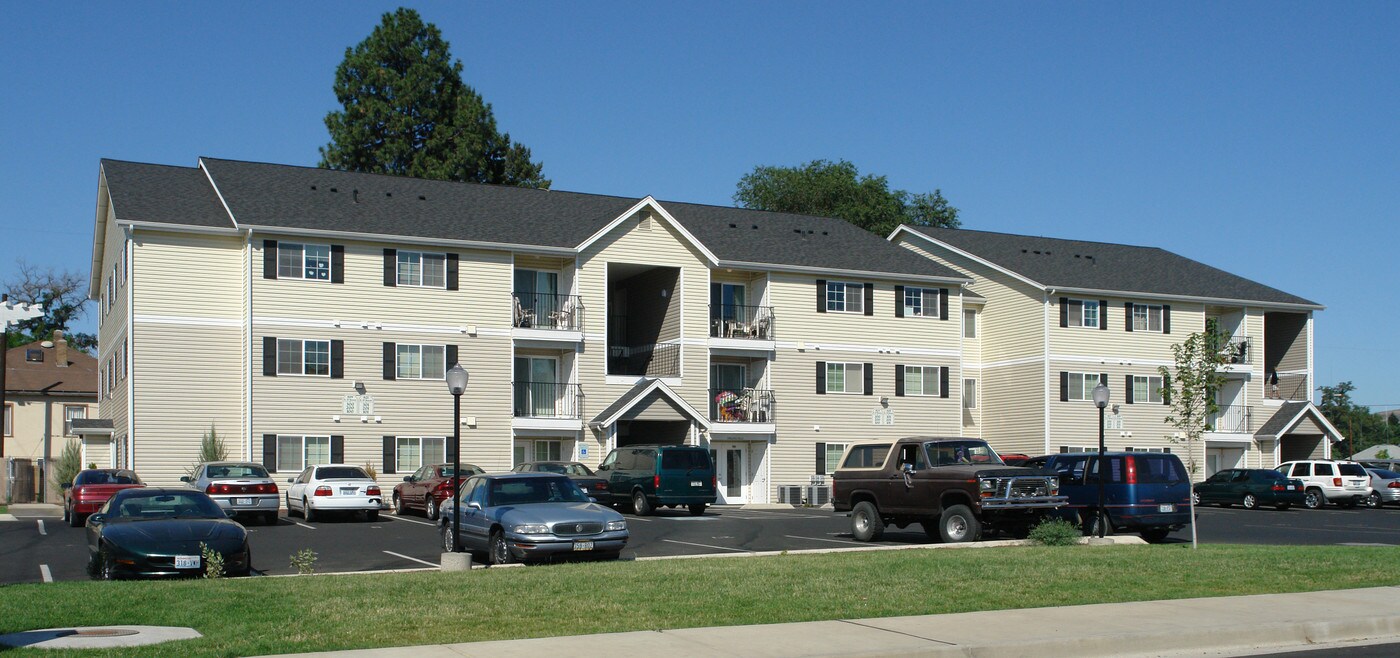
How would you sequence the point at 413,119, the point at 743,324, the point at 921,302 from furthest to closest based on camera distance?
the point at 413,119, the point at 921,302, the point at 743,324

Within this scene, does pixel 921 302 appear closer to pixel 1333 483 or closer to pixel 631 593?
pixel 1333 483

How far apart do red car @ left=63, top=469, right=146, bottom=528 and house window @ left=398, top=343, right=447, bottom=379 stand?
982cm

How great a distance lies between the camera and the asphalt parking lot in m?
21.3

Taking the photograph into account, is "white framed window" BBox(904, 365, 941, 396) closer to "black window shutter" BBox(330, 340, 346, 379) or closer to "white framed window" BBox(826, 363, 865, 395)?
"white framed window" BBox(826, 363, 865, 395)

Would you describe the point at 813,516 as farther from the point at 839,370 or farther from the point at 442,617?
the point at 442,617

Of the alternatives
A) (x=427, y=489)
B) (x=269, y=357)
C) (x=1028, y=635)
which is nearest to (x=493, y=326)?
(x=269, y=357)

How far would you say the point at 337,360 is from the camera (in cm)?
3862

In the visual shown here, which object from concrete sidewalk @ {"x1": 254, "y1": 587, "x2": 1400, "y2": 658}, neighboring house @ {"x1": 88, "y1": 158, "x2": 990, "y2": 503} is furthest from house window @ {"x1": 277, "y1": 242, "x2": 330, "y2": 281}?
concrete sidewalk @ {"x1": 254, "y1": 587, "x2": 1400, "y2": 658}

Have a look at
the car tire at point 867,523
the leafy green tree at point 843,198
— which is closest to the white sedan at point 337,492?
the car tire at point 867,523

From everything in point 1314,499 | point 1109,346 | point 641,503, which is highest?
point 1109,346

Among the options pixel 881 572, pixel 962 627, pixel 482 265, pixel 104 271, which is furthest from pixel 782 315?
pixel 962 627

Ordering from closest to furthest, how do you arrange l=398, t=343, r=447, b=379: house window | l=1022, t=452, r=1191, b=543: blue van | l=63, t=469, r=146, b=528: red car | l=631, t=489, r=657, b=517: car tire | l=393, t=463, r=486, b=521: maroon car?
l=1022, t=452, r=1191, b=543: blue van < l=63, t=469, r=146, b=528: red car < l=393, t=463, r=486, b=521: maroon car < l=631, t=489, r=657, b=517: car tire < l=398, t=343, r=447, b=379: house window

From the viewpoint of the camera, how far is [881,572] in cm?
1622

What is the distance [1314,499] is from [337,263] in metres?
33.0
